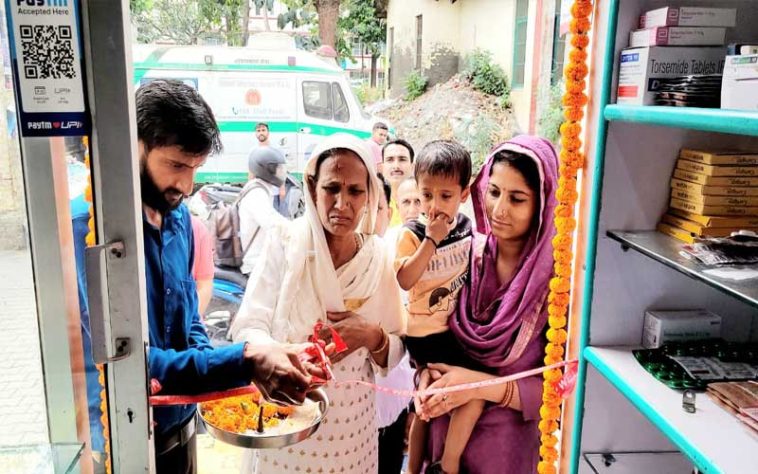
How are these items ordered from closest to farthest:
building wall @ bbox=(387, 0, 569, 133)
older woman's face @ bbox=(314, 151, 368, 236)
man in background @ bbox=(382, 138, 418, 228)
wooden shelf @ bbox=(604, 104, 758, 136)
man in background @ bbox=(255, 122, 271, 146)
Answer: wooden shelf @ bbox=(604, 104, 758, 136) < older woman's face @ bbox=(314, 151, 368, 236) < man in background @ bbox=(382, 138, 418, 228) < building wall @ bbox=(387, 0, 569, 133) < man in background @ bbox=(255, 122, 271, 146)

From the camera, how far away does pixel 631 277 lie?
1542mm

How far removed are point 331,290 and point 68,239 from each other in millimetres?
791

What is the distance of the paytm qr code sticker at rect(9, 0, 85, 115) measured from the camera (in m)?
1.05

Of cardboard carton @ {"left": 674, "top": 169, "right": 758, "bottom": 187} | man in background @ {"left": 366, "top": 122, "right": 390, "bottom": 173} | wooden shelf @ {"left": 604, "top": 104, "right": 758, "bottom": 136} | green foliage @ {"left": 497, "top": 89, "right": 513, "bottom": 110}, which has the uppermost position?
green foliage @ {"left": 497, "top": 89, "right": 513, "bottom": 110}

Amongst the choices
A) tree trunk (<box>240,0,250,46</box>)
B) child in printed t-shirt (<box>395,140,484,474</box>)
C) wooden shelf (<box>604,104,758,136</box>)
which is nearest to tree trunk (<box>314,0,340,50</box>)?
tree trunk (<box>240,0,250,46</box>)

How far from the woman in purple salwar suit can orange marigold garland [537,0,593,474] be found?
81 millimetres

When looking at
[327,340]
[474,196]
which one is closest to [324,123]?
[474,196]

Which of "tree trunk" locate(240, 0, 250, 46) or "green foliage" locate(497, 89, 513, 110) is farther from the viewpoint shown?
"tree trunk" locate(240, 0, 250, 46)

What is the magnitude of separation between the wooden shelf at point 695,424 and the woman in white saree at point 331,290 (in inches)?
28.8

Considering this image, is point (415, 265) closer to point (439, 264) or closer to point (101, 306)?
point (439, 264)

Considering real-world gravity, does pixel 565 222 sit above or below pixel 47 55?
below

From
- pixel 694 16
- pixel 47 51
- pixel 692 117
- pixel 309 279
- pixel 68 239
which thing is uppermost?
pixel 694 16

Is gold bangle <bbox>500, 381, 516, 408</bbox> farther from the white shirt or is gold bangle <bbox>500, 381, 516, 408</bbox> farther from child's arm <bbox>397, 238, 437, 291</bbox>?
the white shirt

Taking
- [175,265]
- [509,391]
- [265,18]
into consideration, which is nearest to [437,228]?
[509,391]
